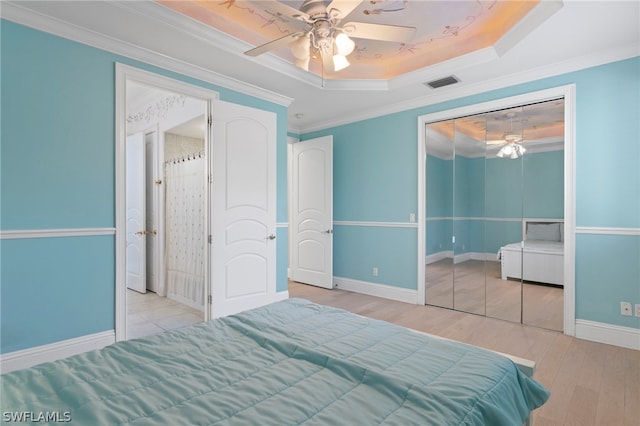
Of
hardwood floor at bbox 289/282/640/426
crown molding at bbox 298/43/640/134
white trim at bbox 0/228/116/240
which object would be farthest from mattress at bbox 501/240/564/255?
white trim at bbox 0/228/116/240

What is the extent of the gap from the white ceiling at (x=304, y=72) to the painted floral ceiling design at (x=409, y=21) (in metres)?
0.17

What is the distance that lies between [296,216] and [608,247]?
12.7 feet

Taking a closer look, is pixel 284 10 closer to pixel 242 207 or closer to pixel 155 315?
pixel 242 207

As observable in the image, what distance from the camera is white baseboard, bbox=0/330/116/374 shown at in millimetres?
2260

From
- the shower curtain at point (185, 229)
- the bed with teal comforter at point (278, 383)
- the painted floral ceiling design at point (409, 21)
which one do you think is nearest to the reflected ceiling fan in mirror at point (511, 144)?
the painted floral ceiling design at point (409, 21)

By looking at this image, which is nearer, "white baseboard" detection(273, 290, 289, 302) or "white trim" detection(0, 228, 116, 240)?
"white trim" detection(0, 228, 116, 240)

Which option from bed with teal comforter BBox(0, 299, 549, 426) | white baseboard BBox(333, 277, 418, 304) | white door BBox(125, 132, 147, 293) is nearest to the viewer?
bed with teal comforter BBox(0, 299, 549, 426)

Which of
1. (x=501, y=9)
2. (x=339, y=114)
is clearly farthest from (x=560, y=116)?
(x=339, y=114)

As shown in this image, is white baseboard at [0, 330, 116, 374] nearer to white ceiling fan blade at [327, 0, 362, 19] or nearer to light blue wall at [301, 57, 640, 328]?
white ceiling fan blade at [327, 0, 362, 19]

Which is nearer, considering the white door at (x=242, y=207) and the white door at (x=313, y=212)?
the white door at (x=242, y=207)

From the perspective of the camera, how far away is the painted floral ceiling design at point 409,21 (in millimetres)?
2658

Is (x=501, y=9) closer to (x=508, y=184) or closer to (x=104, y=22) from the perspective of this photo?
(x=508, y=184)

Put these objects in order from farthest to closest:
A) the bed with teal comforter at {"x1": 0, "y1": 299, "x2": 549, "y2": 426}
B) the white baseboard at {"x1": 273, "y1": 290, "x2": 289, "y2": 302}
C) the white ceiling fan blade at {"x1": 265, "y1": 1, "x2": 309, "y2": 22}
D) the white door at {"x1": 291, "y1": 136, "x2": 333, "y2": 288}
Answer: the white door at {"x1": 291, "y1": 136, "x2": 333, "y2": 288} < the white baseboard at {"x1": 273, "y1": 290, "x2": 289, "y2": 302} < the white ceiling fan blade at {"x1": 265, "y1": 1, "x2": 309, "y2": 22} < the bed with teal comforter at {"x1": 0, "y1": 299, "x2": 549, "y2": 426}

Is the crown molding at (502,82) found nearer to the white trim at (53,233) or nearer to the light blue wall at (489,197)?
the light blue wall at (489,197)
